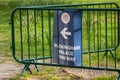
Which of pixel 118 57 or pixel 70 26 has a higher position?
pixel 70 26

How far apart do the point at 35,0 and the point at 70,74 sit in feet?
37.7

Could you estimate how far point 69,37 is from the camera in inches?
312

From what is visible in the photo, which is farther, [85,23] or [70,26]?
[85,23]

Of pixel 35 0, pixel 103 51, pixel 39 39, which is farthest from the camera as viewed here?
pixel 35 0

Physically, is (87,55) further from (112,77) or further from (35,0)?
(35,0)

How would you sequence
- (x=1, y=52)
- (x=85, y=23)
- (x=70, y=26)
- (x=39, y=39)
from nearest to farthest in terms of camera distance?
(x=70, y=26) < (x=1, y=52) < (x=39, y=39) < (x=85, y=23)

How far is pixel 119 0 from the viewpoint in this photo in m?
22.7

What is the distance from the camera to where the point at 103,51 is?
10.2 m

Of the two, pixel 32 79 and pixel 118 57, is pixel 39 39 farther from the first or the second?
pixel 32 79

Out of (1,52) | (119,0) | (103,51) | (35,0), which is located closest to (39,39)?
(1,52)

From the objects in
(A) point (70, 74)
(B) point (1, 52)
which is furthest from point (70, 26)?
(B) point (1, 52)

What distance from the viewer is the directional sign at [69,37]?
789 centimetres

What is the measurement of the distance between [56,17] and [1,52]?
11.1 feet

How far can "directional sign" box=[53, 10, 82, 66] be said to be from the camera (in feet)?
25.9
